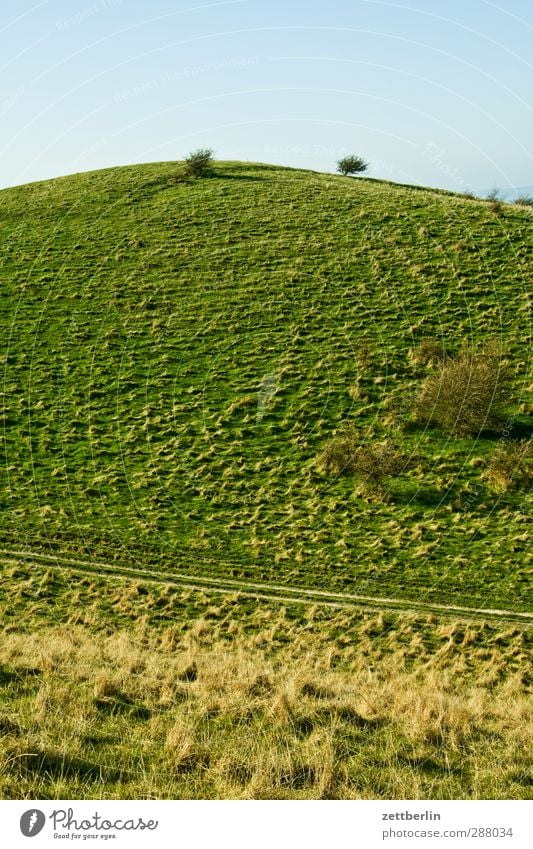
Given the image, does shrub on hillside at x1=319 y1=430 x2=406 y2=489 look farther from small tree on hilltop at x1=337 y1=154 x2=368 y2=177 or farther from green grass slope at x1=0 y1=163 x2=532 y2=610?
small tree on hilltop at x1=337 y1=154 x2=368 y2=177

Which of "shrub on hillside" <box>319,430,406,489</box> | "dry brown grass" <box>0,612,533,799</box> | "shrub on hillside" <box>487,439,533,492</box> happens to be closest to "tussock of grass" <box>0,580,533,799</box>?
"dry brown grass" <box>0,612,533,799</box>

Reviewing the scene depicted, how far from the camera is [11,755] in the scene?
24.6 ft

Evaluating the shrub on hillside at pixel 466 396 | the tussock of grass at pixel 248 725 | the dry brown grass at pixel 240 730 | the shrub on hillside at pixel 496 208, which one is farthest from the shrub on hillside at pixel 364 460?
the shrub on hillside at pixel 496 208

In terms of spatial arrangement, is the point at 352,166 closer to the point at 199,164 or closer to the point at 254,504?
the point at 199,164

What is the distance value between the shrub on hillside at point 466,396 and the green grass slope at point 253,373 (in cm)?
71

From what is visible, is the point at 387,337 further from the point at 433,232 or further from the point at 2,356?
the point at 2,356

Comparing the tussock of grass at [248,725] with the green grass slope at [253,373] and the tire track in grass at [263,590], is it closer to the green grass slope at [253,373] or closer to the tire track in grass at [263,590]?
the tire track in grass at [263,590]

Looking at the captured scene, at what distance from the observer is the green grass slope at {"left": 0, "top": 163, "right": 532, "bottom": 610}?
21.1 meters

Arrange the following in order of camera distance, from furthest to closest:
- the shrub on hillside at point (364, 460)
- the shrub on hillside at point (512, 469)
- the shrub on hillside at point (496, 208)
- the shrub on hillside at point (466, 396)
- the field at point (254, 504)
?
1. the shrub on hillside at point (496, 208)
2. the shrub on hillside at point (466, 396)
3. the shrub on hillside at point (364, 460)
4. the shrub on hillside at point (512, 469)
5. the field at point (254, 504)

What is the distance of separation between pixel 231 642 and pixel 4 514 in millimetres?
11243

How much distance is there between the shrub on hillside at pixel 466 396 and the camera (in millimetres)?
26859

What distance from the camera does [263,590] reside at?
1883cm

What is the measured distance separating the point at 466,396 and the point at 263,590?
13.2 meters

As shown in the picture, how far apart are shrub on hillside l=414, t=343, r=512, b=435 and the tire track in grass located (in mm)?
10333
